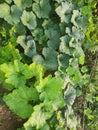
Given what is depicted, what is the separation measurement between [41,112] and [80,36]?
55cm

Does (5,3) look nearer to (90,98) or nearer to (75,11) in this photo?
(75,11)

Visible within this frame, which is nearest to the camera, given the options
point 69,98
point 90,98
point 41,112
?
point 41,112

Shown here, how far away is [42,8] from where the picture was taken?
7.34ft

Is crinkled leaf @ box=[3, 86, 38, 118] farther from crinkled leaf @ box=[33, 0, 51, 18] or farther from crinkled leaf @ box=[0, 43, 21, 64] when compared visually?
crinkled leaf @ box=[33, 0, 51, 18]

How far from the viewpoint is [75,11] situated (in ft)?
7.52

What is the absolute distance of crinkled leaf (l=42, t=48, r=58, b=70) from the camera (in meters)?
2.24

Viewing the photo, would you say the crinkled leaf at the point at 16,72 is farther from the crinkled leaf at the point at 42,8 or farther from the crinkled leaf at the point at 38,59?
the crinkled leaf at the point at 42,8

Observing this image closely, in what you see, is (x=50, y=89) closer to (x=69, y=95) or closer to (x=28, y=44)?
(x=69, y=95)

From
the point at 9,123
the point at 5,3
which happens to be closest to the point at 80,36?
the point at 5,3

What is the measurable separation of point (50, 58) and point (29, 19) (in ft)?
0.88

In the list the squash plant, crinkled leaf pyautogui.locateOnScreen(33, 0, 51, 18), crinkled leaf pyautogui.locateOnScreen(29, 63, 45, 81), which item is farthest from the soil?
crinkled leaf pyautogui.locateOnScreen(33, 0, 51, 18)

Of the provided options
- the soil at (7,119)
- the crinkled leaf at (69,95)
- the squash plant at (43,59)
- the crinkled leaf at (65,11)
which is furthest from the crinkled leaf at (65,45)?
the soil at (7,119)

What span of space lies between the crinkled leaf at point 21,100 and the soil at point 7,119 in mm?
203

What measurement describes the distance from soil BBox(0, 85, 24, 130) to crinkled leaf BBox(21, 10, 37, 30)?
0.44m
